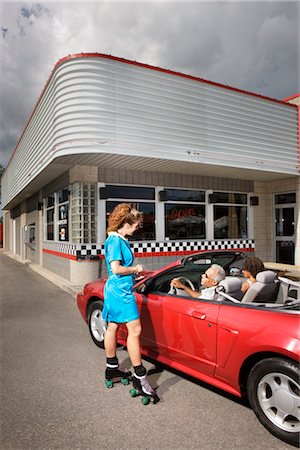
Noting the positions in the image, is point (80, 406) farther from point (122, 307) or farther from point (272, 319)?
point (272, 319)

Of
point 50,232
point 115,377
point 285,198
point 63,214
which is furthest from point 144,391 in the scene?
point 285,198

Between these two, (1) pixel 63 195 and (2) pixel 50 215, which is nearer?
(1) pixel 63 195

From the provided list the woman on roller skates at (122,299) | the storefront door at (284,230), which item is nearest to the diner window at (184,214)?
the storefront door at (284,230)

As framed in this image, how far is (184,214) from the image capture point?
10.1m

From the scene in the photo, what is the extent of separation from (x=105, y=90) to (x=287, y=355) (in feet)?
21.3

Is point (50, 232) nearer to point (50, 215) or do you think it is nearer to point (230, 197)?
point (50, 215)

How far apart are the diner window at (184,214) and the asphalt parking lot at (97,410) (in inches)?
229

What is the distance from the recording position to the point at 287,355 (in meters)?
2.21

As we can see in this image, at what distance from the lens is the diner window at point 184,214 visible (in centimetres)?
975

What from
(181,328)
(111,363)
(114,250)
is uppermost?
(114,250)

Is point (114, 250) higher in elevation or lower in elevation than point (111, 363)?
higher

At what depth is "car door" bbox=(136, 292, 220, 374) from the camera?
2746mm

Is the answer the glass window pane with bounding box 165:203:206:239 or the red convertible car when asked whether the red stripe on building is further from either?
the red convertible car

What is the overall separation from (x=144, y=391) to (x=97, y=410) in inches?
16.6
